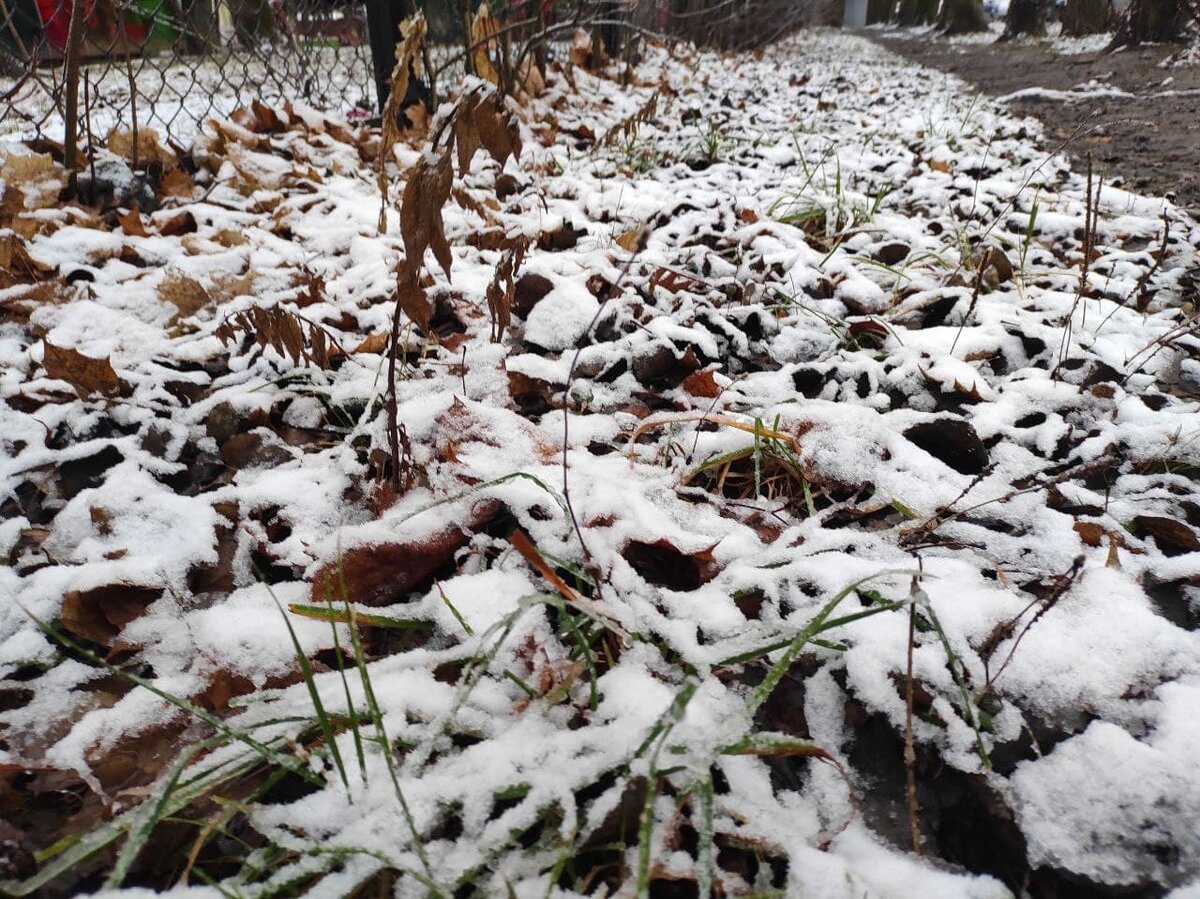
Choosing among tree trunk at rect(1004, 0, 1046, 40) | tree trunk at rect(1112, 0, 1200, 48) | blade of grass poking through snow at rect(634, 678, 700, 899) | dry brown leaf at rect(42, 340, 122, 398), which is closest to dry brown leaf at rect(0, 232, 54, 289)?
dry brown leaf at rect(42, 340, 122, 398)

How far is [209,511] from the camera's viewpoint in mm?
1043

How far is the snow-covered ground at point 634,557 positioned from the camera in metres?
0.66

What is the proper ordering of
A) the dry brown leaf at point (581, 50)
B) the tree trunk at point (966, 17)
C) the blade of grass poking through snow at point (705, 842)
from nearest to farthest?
the blade of grass poking through snow at point (705, 842), the dry brown leaf at point (581, 50), the tree trunk at point (966, 17)

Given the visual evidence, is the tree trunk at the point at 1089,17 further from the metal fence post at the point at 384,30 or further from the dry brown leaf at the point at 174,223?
the dry brown leaf at the point at 174,223

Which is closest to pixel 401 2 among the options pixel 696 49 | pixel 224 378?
pixel 224 378

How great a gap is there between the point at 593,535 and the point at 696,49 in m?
10.2

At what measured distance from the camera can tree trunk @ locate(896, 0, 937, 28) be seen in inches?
744

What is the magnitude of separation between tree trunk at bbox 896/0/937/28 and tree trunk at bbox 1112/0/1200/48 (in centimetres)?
1256

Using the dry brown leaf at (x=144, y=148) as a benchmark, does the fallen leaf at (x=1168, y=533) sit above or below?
below

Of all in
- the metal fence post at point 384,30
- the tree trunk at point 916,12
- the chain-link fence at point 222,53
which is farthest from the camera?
the tree trunk at point 916,12

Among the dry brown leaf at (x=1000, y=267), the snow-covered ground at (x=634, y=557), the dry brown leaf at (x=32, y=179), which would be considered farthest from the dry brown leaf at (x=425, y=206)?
the dry brown leaf at (x=32, y=179)

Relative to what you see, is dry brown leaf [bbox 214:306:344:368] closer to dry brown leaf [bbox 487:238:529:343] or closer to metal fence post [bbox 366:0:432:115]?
dry brown leaf [bbox 487:238:529:343]

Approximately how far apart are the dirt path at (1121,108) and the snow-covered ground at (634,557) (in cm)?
125

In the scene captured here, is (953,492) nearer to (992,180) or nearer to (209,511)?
(209,511)
